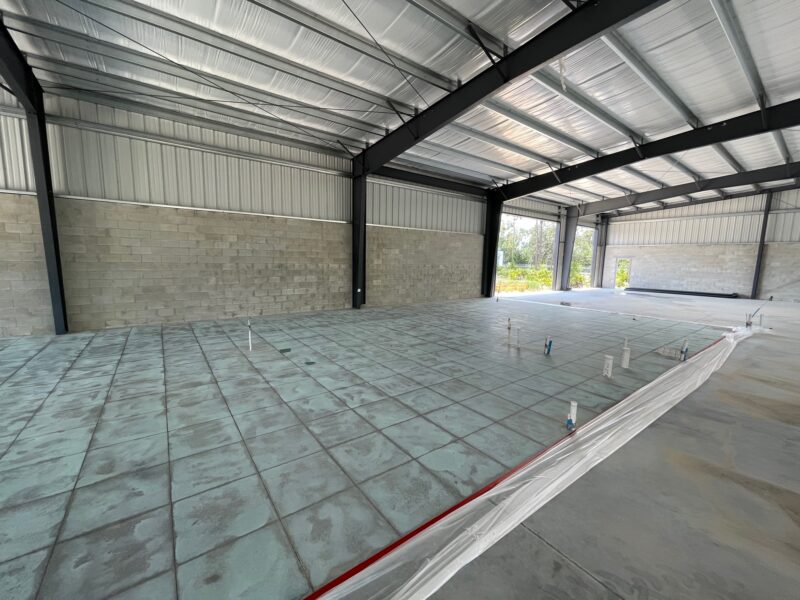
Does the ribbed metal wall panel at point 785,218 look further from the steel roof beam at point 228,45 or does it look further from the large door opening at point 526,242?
the steel roof beam at point 228,45

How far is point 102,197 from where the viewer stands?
714 cm

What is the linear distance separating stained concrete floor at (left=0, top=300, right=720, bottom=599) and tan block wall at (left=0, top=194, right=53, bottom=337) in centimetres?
57

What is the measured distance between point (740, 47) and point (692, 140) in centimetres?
343

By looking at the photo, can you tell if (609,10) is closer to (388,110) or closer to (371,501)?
(388,110)

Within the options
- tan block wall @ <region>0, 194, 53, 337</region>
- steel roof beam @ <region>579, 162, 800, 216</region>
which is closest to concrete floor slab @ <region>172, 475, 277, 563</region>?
tan block wall @ <region>0, 194, 53, 337</region>

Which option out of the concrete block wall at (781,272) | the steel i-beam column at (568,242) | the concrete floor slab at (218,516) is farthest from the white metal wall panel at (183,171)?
the concrete block wall at (781,272)

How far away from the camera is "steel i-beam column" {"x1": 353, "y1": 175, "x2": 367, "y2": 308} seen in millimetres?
10367

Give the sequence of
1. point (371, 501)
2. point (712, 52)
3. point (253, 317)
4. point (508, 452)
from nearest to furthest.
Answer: point (371, 501) < point (508, 452) < point (712, 52) < point (253, 317)

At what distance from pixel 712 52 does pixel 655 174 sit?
8863 mm

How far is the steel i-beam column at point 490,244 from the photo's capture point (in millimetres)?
14414

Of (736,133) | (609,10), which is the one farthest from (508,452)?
(736,133)

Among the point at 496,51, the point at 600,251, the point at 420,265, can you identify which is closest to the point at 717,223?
the point at 600,251

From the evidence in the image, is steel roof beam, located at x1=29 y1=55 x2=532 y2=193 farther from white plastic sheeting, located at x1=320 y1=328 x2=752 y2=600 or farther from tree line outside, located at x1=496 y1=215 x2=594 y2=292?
tree line outside, located at x1=496 y1=215 x2=594 y2=292

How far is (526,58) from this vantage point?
5.39 m
